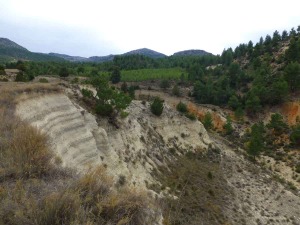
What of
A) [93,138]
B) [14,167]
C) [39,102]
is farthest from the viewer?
[93,138]

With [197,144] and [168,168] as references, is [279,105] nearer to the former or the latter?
[197,144]

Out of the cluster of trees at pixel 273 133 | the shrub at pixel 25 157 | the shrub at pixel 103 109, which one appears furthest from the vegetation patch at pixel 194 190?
the cluster of trees at pixel 273 133

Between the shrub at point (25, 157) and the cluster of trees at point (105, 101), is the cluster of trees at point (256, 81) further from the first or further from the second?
the shrub at point (25, 157)

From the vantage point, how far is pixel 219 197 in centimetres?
3966

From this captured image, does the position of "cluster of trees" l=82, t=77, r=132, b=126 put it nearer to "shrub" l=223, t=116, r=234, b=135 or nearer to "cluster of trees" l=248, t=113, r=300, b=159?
"cluster of trees" l=248, t=113, r=300, b=159

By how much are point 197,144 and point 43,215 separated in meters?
44.4

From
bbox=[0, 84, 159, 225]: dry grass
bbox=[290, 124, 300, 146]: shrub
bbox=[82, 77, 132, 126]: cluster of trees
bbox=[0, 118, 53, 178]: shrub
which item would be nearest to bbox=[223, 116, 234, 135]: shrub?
bbox=[290, 124, 300, 146]: shrub

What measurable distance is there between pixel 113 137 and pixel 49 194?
25124mm

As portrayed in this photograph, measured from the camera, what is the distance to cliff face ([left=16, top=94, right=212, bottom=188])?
1051 inches

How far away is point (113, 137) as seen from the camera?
36406 millimetres

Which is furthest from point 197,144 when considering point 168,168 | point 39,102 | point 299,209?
point 39,102

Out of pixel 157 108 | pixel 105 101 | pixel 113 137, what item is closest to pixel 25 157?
pixel 113 137

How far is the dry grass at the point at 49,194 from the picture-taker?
10.2 meters

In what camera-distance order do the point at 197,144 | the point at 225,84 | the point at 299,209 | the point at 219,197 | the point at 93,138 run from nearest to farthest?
1. the point at 93,138
2. the point at 219,197
3. the point at 299,209
4. the point at 197,144
5. the point at 225,84
